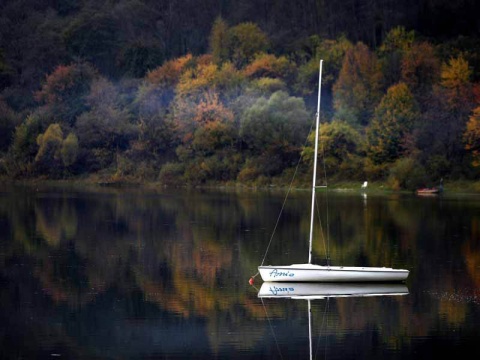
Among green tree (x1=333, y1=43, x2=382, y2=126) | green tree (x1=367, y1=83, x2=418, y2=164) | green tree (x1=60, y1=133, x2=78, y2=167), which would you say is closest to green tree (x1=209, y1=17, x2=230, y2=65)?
green tree (x1=333, y1=43, x2=382, y2=126)

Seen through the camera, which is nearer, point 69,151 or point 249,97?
point 249,97

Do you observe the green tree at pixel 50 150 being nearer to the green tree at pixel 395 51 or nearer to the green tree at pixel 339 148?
the green tree at pixel 339 148

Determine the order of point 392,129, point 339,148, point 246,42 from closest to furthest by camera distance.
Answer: point 392,129
point 339,148
point 246,42

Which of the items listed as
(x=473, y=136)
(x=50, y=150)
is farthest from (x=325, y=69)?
(x=50, y=150)

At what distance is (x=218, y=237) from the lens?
5444 cm

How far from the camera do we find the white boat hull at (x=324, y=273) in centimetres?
3603

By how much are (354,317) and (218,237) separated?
A: 2337 cm

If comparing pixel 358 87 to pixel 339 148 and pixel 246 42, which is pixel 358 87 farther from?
pixel 246 42

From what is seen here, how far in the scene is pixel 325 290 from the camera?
3581 cm

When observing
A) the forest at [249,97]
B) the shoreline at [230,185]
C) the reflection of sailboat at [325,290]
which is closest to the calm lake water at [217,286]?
the reflection of sailboat at [325,290]

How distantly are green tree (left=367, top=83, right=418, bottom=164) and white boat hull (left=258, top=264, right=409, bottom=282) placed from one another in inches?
2596

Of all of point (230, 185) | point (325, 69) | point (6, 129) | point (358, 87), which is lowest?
point (230, 185)

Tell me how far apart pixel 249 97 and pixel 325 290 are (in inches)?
3322

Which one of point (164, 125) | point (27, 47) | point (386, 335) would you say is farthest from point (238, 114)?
point (386, 335)
